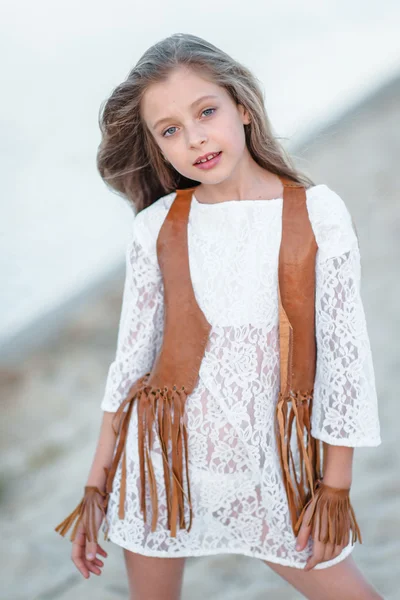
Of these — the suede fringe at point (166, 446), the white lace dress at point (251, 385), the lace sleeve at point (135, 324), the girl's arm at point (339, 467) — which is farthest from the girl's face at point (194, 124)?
the girl's arm at point (339, 467)

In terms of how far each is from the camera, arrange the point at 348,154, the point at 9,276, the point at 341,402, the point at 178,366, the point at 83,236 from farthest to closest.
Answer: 1. the point at 348,154
2. the point at 83,236
3. the point at 9,276
4. the point at 178,366
5. the point at 341,402

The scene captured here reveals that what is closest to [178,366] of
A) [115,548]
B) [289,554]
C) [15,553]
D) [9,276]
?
[289,554]

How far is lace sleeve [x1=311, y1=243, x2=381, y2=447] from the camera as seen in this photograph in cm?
158

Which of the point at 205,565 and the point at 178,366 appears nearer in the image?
the point at 178,366

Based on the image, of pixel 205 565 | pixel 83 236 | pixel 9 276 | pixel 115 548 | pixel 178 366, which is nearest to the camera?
pixel 178 366

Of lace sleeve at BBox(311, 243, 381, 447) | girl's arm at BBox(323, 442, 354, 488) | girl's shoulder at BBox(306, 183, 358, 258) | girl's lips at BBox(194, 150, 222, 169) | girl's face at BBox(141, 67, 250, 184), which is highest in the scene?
girl's face at BBox(141, 67, 250, 184)

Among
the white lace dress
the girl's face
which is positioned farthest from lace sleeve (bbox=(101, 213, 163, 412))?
the girl's face

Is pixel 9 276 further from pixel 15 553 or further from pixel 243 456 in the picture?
pixel 243 456

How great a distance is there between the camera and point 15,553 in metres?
3.12

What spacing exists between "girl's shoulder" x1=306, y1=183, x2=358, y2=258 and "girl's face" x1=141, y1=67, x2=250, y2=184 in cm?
21

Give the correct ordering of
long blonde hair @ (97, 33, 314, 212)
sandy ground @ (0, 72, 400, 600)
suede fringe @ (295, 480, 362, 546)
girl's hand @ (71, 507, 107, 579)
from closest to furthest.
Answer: suede fringe @ (295, 480, 362, 546) → long blonde hair @ (97, 33, 314, 212) → girl's hand @ (71, 507, 107, 579) → sandy ground @ (0, 72, 400, 600)

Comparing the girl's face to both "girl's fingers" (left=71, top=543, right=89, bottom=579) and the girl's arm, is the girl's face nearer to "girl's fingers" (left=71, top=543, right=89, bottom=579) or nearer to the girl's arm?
the girl's arm

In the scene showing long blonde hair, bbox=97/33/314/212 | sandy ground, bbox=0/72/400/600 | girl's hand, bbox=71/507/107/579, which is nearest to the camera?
long blonde hair, bbox=97/33/314/212

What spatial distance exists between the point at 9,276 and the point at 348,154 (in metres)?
3.85
